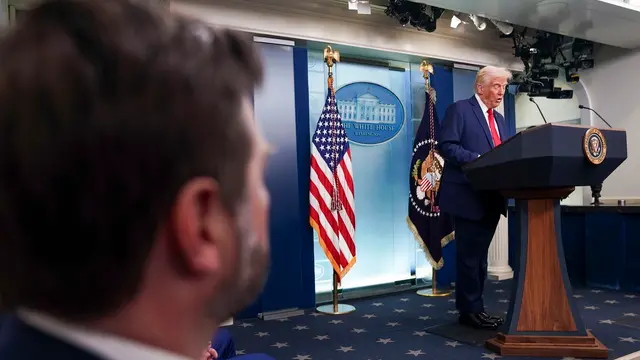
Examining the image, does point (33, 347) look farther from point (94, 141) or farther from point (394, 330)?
point (394, 330)

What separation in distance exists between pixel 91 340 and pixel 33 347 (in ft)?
0.11

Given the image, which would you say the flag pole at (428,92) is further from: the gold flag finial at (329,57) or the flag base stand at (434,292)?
the gold flag finial at (329,57)

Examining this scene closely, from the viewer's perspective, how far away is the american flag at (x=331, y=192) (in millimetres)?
3699

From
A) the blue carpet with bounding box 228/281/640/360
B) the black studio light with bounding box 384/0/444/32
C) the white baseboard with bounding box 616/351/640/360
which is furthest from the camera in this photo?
the black studio light with bounding box 384/0/444/32

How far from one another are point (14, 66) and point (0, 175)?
0.07 m

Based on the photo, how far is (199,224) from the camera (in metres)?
0.35

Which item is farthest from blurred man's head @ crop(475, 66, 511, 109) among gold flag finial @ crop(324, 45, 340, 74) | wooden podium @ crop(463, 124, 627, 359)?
gold flag finial @ crop(324, 45, 340, 74)

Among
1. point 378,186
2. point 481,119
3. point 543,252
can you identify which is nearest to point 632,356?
point 543,252

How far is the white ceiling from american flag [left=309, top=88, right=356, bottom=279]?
3.56 feet

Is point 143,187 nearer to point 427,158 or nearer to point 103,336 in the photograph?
point 103,336

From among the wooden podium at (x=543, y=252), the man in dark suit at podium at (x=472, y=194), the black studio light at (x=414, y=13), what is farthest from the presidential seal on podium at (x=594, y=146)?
the black studio light at (x=414, y=13)

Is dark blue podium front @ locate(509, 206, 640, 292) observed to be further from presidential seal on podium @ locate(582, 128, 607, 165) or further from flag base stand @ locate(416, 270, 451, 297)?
presidential seal on podium @ locate(582, 128, 607, 165)

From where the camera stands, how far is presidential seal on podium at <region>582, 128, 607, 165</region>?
2.23 meters

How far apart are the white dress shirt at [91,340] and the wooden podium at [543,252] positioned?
2135mm
